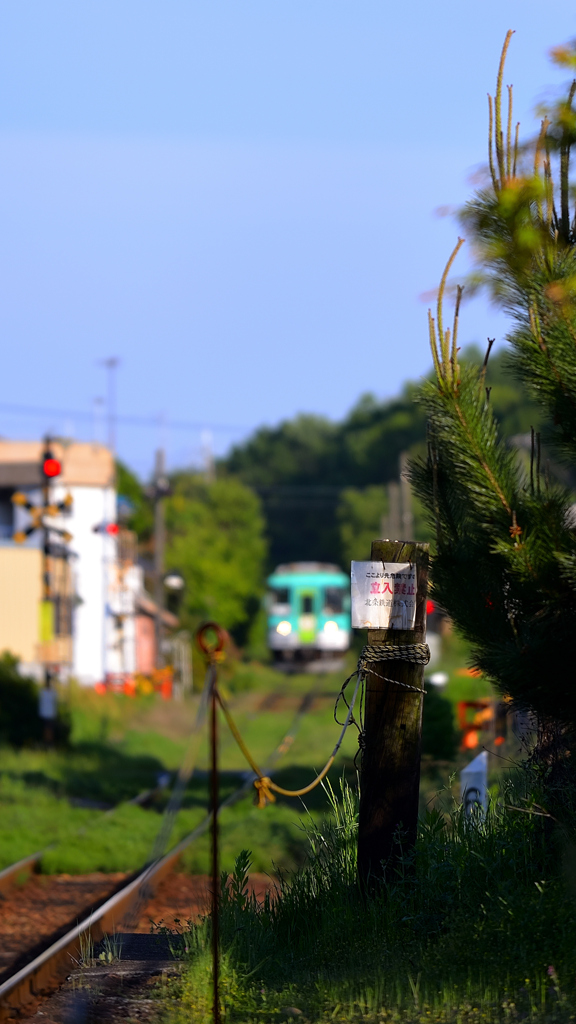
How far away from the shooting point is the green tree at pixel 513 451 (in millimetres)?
5285

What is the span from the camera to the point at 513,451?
19.2 ft

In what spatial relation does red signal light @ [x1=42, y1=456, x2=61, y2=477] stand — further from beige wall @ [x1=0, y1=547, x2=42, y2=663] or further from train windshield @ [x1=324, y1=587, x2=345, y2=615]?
train windshield @ [x1=324, y1=587, x2=345, y2=615]

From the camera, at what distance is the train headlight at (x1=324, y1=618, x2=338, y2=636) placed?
140ft

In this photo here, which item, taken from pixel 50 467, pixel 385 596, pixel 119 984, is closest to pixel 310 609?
pixel 50 467

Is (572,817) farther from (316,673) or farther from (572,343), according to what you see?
(316,673)

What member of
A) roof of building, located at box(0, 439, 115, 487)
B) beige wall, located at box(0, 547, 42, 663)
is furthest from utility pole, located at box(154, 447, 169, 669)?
beige wall, located at box(0, 547, 42, 663)

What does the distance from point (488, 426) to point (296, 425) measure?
100821 millimetres

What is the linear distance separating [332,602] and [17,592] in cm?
1196

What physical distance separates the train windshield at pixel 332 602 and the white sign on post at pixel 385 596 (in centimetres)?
3677

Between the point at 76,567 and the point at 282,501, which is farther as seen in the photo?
the point at 282,501

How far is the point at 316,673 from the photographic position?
145 feet

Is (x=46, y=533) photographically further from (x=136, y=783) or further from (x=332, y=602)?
(x=332, y=602)

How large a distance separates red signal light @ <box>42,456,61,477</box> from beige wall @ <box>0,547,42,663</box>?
16.6 meters

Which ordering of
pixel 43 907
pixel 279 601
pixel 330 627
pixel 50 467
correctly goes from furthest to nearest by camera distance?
1. pixel 279 601
2. pixel 330 627
3. pixel 50 467
4. pixel 43 907
